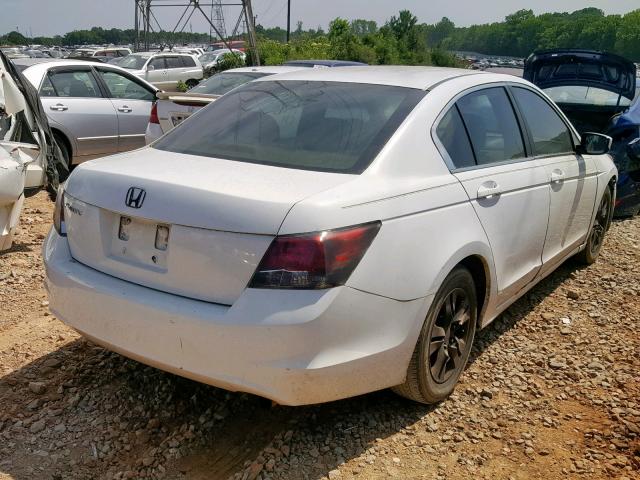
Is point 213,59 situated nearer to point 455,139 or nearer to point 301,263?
point 455,139

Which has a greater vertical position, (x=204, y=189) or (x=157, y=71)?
(x=204, y=189)

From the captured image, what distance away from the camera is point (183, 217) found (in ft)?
8.50

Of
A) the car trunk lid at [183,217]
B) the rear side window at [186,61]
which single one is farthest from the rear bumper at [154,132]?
the rear side window at [186,61]

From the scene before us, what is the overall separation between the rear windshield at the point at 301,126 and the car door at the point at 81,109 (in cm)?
531

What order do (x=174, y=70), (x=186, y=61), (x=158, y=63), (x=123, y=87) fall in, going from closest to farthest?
(x=123, y=87) → (x=158, y=63) → (x=174, y=70) → (x=186, y=61)

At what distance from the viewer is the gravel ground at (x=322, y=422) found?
2850 mm

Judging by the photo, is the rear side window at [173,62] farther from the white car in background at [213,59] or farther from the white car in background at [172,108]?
the white car in background at [172,108]

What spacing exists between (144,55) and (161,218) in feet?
75.3

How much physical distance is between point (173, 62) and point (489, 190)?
22.4 meters

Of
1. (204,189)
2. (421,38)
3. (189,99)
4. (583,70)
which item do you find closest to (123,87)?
(189,99)

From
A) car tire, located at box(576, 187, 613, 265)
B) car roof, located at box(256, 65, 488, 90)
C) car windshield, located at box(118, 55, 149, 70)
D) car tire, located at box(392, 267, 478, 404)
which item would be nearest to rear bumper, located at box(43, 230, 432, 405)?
car tire, located at box(392, 267, 478, 404)

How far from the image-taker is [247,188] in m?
2.63

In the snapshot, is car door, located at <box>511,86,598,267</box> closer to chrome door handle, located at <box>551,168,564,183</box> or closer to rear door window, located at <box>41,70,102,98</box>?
chrome door handle, located at <box>551,168,564,183</box>

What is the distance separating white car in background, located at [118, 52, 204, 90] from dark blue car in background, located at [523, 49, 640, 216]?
17.2 metres
